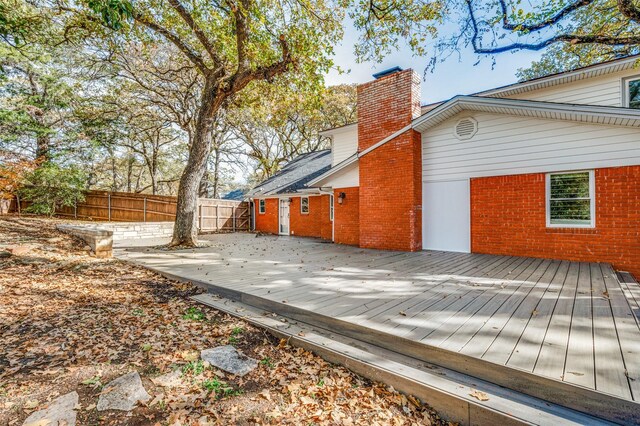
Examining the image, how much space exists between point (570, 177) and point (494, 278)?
350 cm

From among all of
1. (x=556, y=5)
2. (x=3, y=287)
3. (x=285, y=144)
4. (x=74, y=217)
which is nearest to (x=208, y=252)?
(x=3, y=287)

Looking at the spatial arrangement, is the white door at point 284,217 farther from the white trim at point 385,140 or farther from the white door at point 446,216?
the white door at point 446,216

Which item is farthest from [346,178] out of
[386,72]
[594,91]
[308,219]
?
[594,91]

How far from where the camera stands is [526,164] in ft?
21.5

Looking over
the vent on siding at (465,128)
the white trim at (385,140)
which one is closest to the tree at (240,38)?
the white trim at (385,140)

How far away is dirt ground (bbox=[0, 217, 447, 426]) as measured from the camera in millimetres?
2055

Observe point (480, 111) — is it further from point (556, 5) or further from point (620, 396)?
point (620, 396)

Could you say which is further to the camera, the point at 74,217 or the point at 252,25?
the point at 74,217

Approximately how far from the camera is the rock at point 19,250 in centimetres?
618

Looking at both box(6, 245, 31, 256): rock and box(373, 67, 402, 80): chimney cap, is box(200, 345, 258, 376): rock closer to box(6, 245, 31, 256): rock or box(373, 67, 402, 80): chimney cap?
box(6, 245, 31, 256): rock

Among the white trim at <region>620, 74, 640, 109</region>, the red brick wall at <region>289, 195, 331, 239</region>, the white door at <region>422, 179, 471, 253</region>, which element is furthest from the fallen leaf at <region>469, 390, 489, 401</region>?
the red brick wall at <region>289, 195, 331, 239</region>

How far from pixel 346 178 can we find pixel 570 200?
6024mm

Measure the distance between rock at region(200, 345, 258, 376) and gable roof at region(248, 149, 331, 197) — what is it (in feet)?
36.0

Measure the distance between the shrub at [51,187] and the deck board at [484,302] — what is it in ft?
34.3
